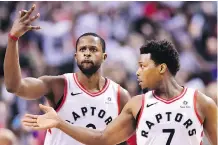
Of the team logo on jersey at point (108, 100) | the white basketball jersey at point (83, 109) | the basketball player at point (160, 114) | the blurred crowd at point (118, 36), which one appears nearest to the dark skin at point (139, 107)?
the basketball player at point (160, 114)

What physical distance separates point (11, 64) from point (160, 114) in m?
1.27

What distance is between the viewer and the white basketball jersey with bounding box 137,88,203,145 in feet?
13.4

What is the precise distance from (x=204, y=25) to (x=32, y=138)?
3713mm

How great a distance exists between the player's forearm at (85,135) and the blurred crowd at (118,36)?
155 inches

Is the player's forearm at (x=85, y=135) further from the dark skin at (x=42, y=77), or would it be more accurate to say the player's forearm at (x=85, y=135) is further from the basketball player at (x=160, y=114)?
the dark skin at (x=42, y=77)

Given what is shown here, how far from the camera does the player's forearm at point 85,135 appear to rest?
4111 millimetres

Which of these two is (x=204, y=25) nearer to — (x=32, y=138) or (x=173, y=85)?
(x=32, y=138)

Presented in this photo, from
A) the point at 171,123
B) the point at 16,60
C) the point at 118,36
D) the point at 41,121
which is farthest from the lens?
the point at 118,36

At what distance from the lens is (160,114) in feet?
13.6

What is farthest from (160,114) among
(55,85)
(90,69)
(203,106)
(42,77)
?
(42,77)

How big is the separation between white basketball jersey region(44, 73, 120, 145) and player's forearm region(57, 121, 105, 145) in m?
0.41

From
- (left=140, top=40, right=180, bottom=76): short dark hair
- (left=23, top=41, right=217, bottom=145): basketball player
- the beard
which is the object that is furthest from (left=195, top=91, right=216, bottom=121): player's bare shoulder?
the beard

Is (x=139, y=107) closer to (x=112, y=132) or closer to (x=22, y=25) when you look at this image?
(x=112, y=132)

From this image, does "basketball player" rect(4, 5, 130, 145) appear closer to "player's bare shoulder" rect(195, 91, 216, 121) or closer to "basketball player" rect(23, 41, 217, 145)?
"basketball player" rect(23, 41, 217, 145)
